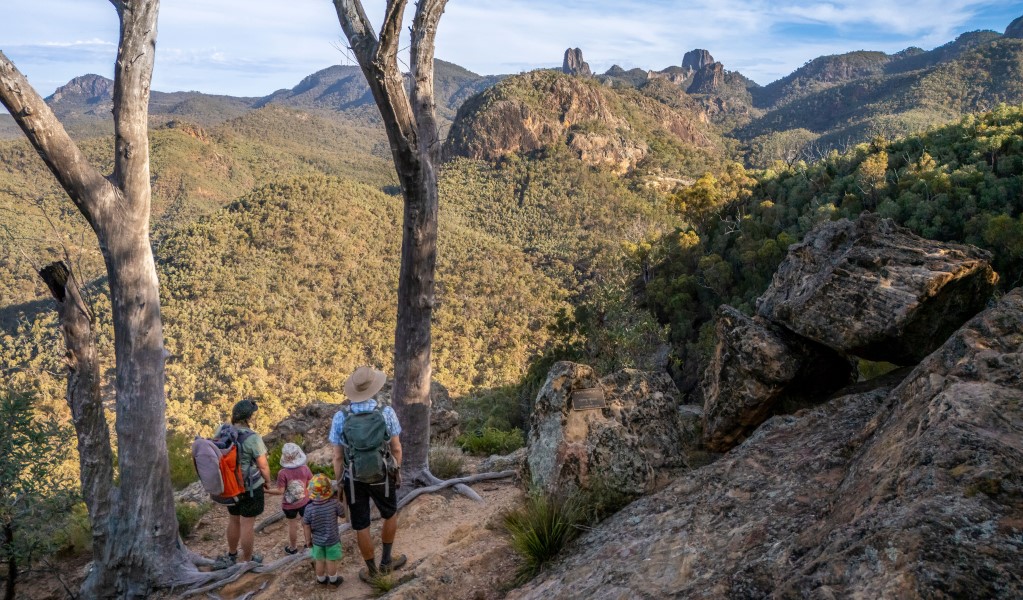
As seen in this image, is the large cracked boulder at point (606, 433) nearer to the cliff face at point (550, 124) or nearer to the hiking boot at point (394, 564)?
the hiking boot at point (394, 564)

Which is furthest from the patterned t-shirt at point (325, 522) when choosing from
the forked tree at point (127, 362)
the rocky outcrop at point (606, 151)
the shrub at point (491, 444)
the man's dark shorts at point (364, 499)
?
the rocky outcrop at point (606, 151)

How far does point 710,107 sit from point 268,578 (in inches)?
6507

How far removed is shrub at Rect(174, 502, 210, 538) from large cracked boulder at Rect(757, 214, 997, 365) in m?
6.34

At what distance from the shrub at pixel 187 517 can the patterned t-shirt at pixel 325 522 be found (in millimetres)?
2850

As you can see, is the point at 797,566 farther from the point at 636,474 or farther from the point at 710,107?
the point at 710,107

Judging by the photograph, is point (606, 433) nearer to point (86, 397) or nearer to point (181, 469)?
point (86, 397)

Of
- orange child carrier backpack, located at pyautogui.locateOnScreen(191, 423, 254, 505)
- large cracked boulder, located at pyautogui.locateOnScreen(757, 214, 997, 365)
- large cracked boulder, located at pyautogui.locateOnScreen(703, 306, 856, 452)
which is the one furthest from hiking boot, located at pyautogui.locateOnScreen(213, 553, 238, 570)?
large cracked boulder, located at pyautogui.locateOnScreen(757, 214, 997, 365)

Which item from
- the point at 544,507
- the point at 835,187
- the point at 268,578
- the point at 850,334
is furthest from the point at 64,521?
the point at 835,187

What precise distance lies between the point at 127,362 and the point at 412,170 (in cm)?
281

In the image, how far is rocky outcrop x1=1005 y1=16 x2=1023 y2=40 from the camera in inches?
4387

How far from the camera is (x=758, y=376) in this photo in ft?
15.8

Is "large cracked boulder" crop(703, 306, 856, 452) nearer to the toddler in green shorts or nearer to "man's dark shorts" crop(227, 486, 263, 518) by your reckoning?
the toddler in green shorts

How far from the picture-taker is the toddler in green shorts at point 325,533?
4336 mm

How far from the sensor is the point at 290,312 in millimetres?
41312
